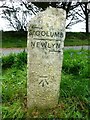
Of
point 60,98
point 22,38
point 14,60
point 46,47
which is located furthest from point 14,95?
→ point 22,38

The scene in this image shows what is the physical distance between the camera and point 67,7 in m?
21.7

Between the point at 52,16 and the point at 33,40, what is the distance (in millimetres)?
436

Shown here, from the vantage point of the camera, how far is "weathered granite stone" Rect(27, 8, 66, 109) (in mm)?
4898

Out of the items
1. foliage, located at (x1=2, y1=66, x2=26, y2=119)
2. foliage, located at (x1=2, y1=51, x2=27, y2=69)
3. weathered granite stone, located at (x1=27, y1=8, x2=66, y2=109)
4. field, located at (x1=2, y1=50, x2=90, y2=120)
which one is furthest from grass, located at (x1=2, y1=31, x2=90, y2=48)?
weathered granite stone, located at (x1=27, y1=8, x2=66, y2=109)

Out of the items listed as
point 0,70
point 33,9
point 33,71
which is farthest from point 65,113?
point 33,9

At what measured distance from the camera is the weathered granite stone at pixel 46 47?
16.1ft

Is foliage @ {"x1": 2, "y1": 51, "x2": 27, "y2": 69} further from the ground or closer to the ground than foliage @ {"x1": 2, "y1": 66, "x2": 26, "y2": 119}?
further from the ground

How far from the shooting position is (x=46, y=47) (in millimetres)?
4910

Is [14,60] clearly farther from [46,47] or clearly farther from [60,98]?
[46,47]

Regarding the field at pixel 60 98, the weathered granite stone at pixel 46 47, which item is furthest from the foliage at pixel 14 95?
the weathered granite stone at pixel 46 47

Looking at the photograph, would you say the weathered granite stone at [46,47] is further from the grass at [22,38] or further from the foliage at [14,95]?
the grass at [22,38]

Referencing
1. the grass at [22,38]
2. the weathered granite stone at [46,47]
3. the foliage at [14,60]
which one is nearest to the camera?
the weathered granite stone at [46,47]

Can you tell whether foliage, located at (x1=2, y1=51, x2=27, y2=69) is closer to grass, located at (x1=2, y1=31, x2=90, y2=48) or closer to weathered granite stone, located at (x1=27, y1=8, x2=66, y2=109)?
weathered granite stone, located at (x1=27, y1=8, x2=66, y2=109)

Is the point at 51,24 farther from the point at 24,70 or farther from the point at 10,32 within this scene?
the point at 10,32
